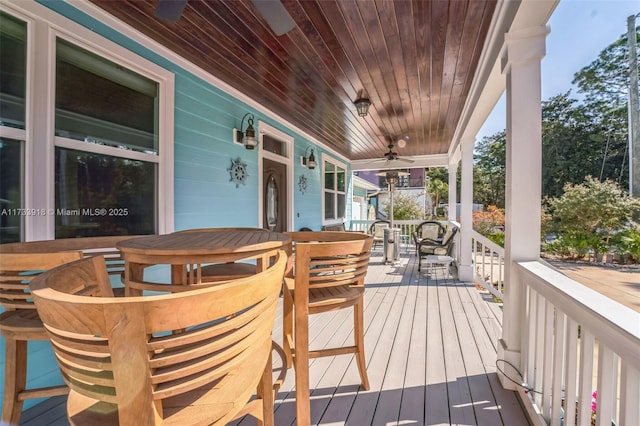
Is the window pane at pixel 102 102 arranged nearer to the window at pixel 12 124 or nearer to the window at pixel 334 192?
the window at pixel 12 124

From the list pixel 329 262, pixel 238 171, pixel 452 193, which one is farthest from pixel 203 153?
pixel 452 193

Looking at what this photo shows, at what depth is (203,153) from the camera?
9.72 ft

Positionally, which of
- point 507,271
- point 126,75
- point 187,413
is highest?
point 126,75

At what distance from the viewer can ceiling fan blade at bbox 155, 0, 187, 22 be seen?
139cm

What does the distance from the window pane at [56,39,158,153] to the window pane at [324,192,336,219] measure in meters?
4.18

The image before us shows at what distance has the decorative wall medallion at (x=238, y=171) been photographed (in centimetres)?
337

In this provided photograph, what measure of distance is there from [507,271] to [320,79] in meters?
2.45

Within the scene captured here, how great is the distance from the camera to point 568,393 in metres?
1.25

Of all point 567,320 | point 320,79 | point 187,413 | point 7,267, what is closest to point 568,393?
point 567,320

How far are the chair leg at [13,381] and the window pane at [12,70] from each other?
1.26 m

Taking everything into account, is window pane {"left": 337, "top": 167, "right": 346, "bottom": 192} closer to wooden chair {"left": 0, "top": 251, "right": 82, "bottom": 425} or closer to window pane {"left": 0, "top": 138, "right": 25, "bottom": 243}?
window pane {"left": 0, "top": 138, "right": 25, "bottom": 243}

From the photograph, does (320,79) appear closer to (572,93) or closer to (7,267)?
(572,93)

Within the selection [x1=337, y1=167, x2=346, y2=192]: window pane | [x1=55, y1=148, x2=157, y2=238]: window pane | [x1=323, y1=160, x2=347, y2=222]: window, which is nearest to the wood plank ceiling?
[x1=55, y1=148, x2=157, y2=238]: window pane

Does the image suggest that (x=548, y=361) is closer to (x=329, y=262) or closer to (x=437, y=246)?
(x=329, y=262)
